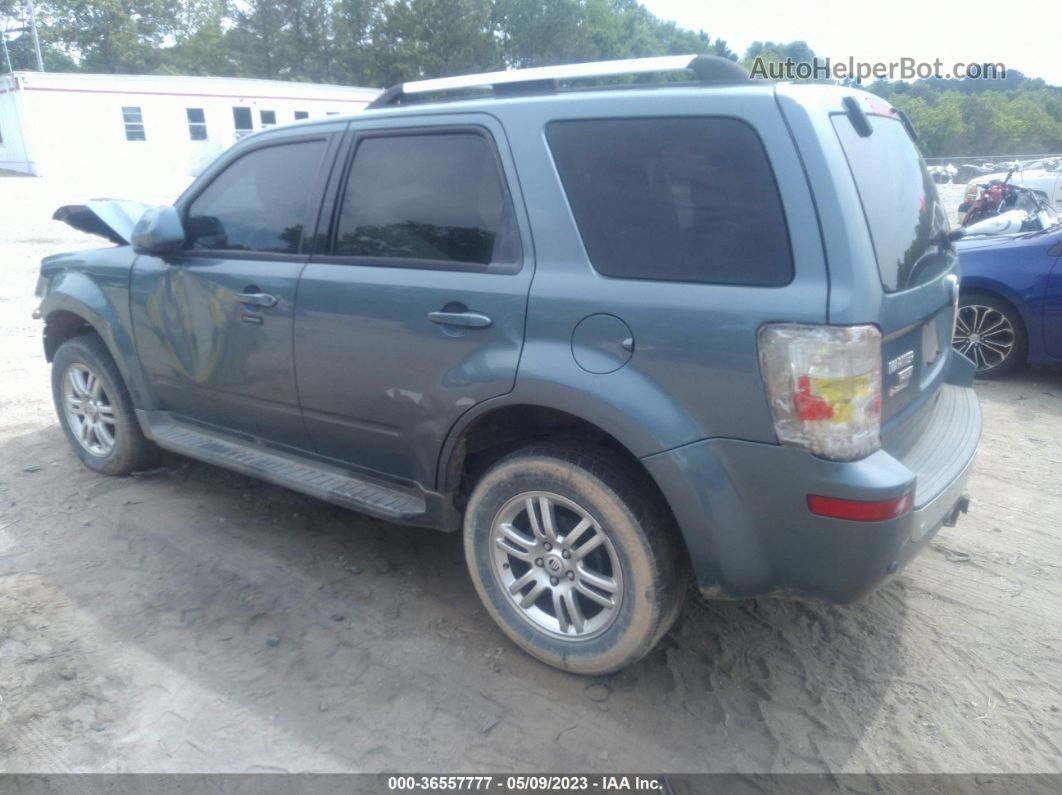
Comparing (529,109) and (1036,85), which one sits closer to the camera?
(529,109)

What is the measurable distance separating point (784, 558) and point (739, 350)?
658 mm

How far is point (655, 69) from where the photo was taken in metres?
2.77

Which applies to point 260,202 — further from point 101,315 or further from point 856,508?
point 856,508

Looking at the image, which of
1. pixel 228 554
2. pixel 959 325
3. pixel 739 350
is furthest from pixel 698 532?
pixel 959 325

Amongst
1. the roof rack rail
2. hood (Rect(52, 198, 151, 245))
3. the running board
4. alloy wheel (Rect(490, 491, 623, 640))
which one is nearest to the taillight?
alloy wheel (Rect(490, 491, 623, 640))

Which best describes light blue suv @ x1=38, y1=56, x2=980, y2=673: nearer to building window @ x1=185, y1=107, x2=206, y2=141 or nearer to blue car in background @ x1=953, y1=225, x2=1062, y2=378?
blue car in background @ x1=953, y1=225, x2=1062, y2=378

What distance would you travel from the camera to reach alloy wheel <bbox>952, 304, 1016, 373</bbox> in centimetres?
628

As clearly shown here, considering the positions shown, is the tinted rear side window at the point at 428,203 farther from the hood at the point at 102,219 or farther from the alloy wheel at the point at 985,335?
the alloy wheel at the point at 985,335

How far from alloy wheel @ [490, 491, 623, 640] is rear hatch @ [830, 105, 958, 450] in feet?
3.29

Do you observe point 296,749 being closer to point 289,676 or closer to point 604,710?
point 289,676

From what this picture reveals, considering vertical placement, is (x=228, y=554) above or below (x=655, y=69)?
below

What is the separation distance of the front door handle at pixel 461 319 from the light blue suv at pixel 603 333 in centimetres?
1

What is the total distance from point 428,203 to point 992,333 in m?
5.06

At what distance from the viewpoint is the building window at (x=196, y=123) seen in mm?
33031
